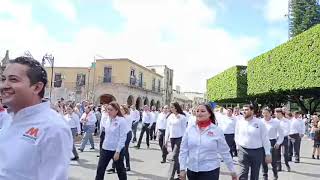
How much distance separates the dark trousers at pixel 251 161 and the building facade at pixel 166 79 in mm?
71299

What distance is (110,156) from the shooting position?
25.0 ft

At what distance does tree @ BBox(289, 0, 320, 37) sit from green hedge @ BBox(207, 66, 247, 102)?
12.4 metres

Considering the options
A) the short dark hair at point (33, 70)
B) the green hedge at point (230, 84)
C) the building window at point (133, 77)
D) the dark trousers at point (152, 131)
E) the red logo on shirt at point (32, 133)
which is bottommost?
the dark trousers at point (152, 131)

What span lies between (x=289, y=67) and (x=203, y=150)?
24.2 meters

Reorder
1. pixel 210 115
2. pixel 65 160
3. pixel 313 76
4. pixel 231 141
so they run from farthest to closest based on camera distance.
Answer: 1. pixel 313 76
2. pixel 231 141
3. pixel 210 115
4. pixel 65 160

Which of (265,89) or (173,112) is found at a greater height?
(265,89)

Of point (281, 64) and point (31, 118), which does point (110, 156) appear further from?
point (281, 64)

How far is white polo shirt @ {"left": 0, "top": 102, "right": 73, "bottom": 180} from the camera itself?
2.29 m

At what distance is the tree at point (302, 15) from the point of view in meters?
52.8

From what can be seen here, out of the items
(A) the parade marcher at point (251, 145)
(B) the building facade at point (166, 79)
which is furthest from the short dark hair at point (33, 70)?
(B) the building facade at point (166, 79)

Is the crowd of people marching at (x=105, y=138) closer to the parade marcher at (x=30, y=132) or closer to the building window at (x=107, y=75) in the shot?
the parade marcher at (x=30, y=132)

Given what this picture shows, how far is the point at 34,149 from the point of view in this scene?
7.57 ft

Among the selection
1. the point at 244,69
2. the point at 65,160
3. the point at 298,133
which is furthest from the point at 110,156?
the point at 244,69

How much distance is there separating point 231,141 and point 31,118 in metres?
12.7
